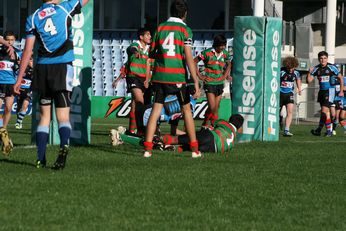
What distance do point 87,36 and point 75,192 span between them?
21.9 ft

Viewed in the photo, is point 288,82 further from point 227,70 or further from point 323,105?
point 227,70

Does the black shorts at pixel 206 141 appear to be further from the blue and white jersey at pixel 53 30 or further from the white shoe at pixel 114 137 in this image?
the blue and white jersey at pixel 53 30

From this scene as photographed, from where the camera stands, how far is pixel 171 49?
40.0 feet

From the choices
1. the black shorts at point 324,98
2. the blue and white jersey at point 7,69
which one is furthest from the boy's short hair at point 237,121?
the black shorts at point 324,98

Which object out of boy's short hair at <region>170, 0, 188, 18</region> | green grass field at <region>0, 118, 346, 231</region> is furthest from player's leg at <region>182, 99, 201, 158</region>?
boy's short hair at <region>170, 0, 188, 18</region>

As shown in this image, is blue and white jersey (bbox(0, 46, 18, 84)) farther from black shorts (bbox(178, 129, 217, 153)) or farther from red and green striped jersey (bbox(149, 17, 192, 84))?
red and green striped jersey (bbox(149, 17, 192, 84))

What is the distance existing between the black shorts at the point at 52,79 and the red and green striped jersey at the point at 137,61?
5.69 metres

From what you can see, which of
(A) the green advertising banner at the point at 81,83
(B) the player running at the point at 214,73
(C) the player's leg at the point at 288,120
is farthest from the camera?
(C) the player's leg at the point at 288,120

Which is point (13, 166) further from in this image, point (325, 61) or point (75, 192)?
point (325, 61)

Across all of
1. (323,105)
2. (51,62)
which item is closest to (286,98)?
(323,105)

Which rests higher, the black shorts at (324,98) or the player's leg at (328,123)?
the black shorts at (324,98)

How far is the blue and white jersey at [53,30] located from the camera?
410 inches

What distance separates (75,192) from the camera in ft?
26.8

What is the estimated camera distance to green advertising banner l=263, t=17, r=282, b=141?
1730 centimetres
